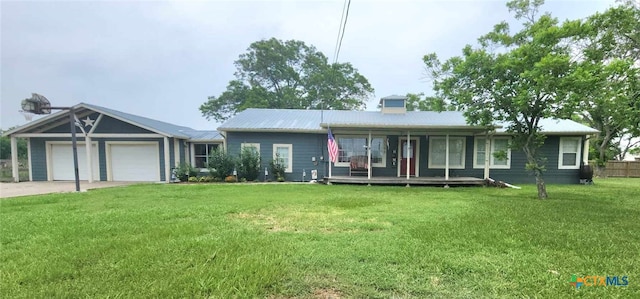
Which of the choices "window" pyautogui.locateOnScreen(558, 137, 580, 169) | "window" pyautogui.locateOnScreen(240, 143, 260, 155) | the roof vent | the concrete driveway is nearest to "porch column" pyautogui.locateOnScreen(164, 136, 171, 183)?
the concrete driveway

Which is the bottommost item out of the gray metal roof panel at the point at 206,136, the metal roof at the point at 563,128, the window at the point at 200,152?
the window at the point at 200,152

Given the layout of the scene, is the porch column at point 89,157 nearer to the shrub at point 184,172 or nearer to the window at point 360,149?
the shrub at point 184,172

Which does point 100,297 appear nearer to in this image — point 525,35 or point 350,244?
point 350,244

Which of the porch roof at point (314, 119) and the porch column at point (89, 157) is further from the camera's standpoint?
the porch column at point (89, 157)

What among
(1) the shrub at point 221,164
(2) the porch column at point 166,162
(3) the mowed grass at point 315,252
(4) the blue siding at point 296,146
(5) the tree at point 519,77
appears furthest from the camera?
(2) the porch column at point 166,162

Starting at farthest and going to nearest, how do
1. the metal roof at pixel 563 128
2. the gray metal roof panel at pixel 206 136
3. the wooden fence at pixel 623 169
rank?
the wooden fence at pixel 623 169 → the gray metal roof panel at pixel 206 136 → the metal roof at pixel 563 128

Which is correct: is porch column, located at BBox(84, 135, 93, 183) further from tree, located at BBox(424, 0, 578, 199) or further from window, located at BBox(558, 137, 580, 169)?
window, located at BBox(558, 137, 580, 169)

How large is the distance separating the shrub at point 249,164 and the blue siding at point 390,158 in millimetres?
373

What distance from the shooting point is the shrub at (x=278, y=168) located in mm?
12109

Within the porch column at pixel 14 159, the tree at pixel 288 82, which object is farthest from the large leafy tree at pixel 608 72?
the porch column at pixel 14 159

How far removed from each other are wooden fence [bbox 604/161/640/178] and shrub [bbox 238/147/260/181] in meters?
21.7

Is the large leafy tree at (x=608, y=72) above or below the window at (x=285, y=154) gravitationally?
above

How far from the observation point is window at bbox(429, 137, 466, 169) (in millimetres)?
11938

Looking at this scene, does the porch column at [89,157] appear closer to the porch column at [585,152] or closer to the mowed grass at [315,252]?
the mowed grass at [315,252]
